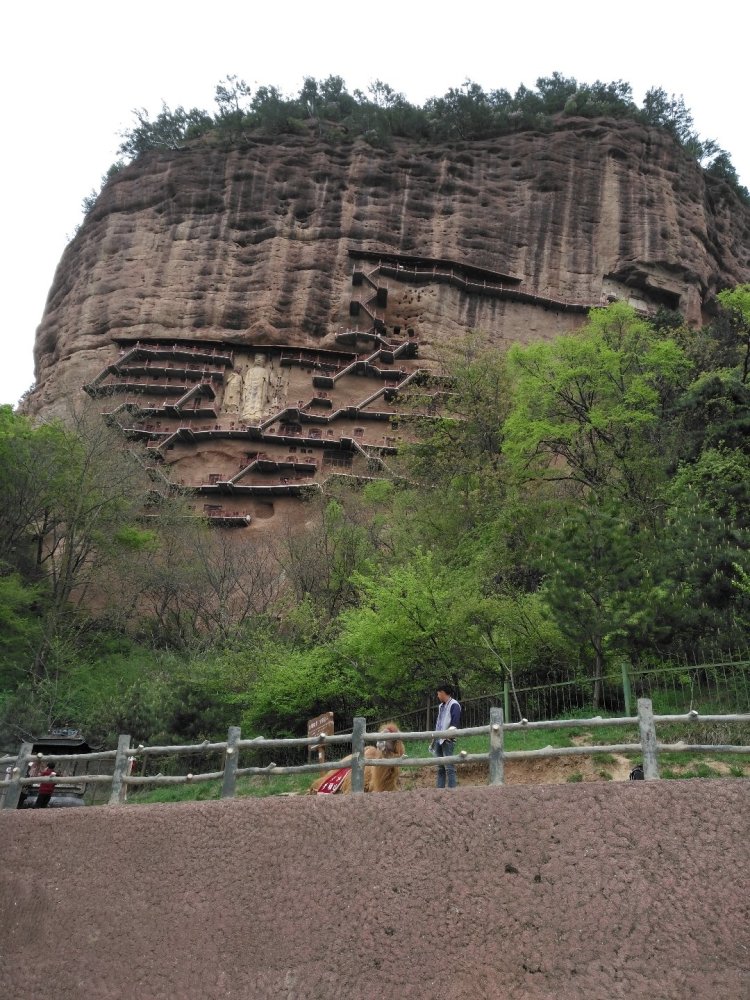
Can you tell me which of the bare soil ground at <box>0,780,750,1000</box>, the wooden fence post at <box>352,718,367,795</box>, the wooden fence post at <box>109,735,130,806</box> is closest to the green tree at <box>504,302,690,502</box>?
the wooden fence post at <box>352,718,367,795</box>

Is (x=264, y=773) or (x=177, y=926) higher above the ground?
(x=264, y=773)

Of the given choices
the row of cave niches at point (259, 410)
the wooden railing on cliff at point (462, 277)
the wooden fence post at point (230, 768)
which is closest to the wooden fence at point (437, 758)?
the wooden fence post at point (230, 768)

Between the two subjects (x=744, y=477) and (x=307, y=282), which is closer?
(x=744, y=477)

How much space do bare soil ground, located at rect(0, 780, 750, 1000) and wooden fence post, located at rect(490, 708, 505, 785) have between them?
10.9 inches

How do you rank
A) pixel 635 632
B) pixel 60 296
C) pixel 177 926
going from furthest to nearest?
pixel 60 296, pixel 635 632, pixel 177 926

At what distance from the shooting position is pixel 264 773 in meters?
8.51

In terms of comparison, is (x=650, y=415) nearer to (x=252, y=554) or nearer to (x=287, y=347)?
(x=252, y=554)

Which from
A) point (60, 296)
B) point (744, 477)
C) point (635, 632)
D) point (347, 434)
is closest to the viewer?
point (635, 632)

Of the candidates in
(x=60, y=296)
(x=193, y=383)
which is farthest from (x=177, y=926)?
(x=60, y=296)

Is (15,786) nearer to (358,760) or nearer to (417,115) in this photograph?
(358,760)

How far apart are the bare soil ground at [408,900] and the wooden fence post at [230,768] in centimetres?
36

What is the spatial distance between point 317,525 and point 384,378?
1533cm

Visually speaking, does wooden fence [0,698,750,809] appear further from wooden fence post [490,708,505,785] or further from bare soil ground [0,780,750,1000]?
bare soil ground [0,780,750,1000]

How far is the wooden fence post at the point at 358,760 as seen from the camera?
7.92m
